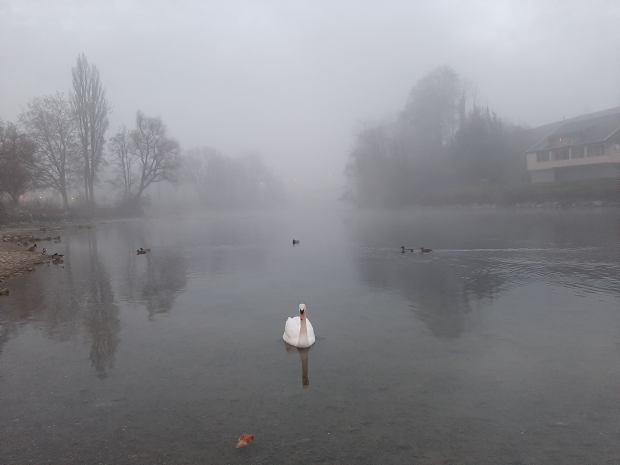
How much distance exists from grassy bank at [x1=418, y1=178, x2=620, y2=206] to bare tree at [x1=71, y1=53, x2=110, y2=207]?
44007 millimetres

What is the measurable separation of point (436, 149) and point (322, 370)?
57836 millimetres

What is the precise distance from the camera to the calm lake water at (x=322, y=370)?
4.22m

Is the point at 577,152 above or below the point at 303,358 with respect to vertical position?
above

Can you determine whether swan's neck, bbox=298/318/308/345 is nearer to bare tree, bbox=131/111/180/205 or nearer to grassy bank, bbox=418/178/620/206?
grassy bank, bbox=418/178/620/206

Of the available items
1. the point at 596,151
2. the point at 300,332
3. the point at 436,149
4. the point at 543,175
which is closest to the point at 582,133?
the point at 596,151

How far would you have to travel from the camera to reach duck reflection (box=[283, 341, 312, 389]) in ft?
18.5

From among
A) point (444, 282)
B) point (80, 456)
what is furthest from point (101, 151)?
point (80, 456)

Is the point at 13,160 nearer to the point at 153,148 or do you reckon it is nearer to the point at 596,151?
the point at 153,148

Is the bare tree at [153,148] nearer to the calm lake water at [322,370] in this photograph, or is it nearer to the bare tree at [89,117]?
the bare tree at [89,117]

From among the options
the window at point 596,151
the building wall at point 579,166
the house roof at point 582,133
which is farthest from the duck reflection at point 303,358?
the window at point 596,151

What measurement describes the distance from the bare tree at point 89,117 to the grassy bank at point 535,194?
44.0 m

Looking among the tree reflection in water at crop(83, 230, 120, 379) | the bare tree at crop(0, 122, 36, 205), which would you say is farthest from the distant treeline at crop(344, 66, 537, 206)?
the tree reflection in water at crop(83, 230, 120, 379)

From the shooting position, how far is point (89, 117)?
2000 inches

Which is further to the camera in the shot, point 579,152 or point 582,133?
point 582,133
